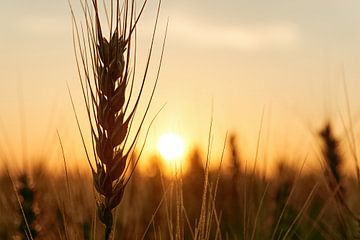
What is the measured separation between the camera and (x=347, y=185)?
3.87 metres

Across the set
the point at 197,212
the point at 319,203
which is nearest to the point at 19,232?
the point at 197,212

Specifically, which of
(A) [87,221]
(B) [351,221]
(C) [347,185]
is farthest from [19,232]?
(C) [347,185]

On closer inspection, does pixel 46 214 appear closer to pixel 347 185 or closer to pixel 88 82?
pixel 88 82

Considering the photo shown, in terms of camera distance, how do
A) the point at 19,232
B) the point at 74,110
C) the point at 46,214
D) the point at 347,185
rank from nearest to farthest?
the point at 74,110, the point at 19,232, the point at 46,214, the point at 347,185

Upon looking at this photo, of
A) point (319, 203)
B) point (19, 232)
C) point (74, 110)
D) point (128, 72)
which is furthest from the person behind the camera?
point (319, 203)

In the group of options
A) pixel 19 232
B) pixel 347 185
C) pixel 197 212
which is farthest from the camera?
pixel 197 212

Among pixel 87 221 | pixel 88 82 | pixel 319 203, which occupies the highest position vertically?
pixel 88 82

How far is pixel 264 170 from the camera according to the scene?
2840 mm

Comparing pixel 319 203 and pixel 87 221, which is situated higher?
pixel 87 221

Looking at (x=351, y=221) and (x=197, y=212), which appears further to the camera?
(x=197, y=212)

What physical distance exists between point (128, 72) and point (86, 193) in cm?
146

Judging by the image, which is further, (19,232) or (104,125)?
(19,232)

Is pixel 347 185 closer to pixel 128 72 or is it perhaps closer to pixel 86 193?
pixel 86 193

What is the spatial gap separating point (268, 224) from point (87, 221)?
3.67ft
